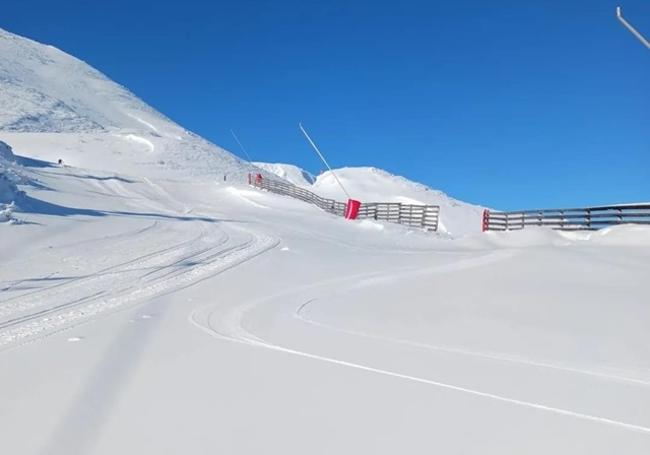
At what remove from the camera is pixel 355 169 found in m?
95.6

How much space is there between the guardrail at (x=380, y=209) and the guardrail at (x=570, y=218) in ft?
13.1

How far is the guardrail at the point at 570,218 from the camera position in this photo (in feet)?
70.5

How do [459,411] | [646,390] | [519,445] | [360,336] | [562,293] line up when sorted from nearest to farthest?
[519,445] < [459,411] < [646,390] < [360,336] < [562,293]

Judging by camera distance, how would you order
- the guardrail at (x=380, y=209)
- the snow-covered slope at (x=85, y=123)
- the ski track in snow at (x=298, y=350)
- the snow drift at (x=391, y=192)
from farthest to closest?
the snow-covered slope at (x=85, y=123), the snow drift at (x=391, y=192), the guardrail at (x=380, y=209), the ski track in snow at (x=298, y=350)

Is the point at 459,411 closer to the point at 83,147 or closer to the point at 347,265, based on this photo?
the point at 347,265

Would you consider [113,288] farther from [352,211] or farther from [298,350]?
[352,211]

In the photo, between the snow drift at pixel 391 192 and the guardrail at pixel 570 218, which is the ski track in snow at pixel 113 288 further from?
the snow drift at pixel 391 192

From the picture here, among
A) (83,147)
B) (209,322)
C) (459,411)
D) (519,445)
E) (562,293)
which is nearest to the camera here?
(519,445)

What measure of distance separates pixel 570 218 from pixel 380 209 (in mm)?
17084

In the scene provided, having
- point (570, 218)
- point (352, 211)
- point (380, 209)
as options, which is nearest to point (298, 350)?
point (570, 218)

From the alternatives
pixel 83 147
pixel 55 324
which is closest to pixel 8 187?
pixel 55 324

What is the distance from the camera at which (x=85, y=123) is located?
115000 mm

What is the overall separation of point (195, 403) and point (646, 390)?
3933 millimetres

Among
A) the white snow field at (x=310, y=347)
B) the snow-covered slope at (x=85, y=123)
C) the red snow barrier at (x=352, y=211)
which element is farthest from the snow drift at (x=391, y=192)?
the white snow field at (x=310, y=347)
